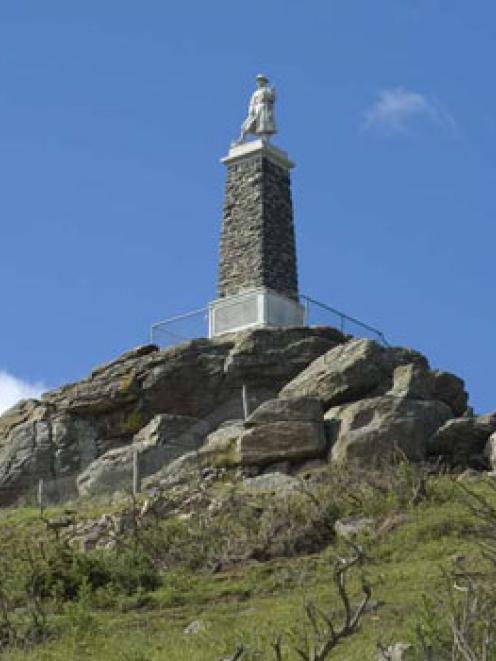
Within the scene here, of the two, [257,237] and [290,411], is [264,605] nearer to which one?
[290,411]

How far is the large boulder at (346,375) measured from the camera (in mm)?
26516

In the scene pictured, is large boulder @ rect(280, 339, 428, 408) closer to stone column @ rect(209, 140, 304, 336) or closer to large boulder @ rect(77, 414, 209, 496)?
large boulder @ rect(77, 414, 209, 496)

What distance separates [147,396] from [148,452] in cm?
371

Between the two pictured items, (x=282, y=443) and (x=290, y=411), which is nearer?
(x=282, y=443)

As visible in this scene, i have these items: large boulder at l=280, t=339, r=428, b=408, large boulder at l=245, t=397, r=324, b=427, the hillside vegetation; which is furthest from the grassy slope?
large boulder at l=280, t=339, r=428, b=408

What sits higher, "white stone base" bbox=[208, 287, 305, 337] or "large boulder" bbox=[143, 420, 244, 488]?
"white stone base" bbox=[208, 287, 305, 337]

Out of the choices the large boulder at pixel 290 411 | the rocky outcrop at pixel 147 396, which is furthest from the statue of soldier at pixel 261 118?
the large boulder at pixel 290 411

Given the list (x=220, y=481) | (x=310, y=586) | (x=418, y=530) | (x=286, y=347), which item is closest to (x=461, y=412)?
(x=286, y=347)

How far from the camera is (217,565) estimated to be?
17.4 m

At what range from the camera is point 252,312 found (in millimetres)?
32625

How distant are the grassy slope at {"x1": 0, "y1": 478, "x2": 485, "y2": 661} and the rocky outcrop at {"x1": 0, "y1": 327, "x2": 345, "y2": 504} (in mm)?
11336

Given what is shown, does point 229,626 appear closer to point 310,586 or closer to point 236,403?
point 310,586

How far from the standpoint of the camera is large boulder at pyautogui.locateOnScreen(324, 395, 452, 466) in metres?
23.2

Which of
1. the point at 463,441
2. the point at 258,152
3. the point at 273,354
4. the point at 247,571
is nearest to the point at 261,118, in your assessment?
the point at 258,152
